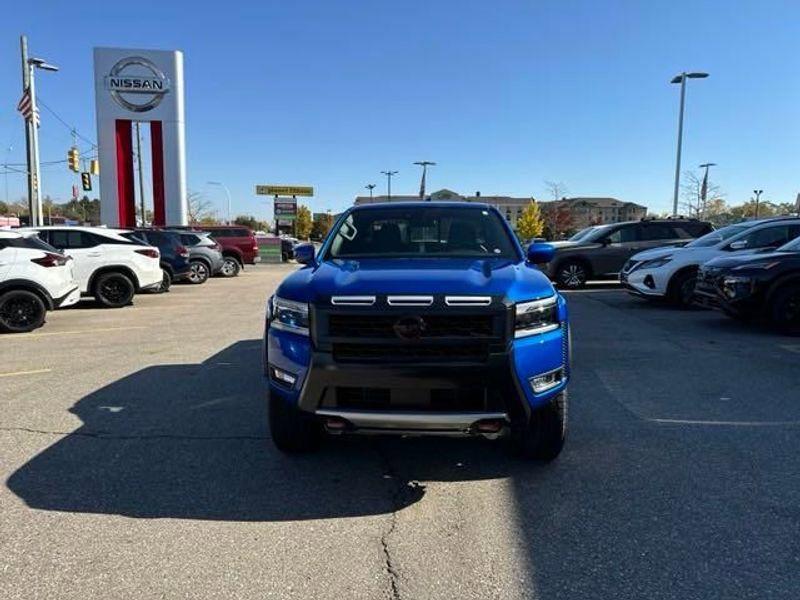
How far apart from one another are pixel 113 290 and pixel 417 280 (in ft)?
37.9

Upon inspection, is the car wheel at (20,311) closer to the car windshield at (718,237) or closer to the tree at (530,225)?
the car windshield at (718,237)

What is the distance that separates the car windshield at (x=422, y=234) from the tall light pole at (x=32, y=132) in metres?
20.6

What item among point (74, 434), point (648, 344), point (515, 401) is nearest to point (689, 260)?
point (648, 344)

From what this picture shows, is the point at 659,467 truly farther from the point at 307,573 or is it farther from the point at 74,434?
the point at 74,434

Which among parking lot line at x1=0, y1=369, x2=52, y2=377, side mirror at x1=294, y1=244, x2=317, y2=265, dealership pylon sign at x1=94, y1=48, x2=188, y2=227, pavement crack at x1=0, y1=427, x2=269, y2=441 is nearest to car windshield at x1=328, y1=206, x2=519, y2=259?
side mirror at x1=294, y1=244, x2=317, y2=265

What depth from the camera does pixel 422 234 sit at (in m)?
5.19

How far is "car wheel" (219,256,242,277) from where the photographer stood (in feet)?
79.5

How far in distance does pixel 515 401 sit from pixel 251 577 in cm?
163

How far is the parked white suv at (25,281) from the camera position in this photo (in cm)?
1012

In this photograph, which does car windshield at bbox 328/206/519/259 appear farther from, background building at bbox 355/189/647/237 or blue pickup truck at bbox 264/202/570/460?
background building at bbox 355/189/647/237

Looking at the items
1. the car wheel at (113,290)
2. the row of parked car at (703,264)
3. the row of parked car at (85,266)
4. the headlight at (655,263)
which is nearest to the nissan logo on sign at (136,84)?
the row of parked car at (85,266)

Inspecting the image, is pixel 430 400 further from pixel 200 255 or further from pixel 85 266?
pixel 200 255

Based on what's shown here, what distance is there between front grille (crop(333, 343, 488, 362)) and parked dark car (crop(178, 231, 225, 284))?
1765 cm

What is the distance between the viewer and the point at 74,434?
5.01m
